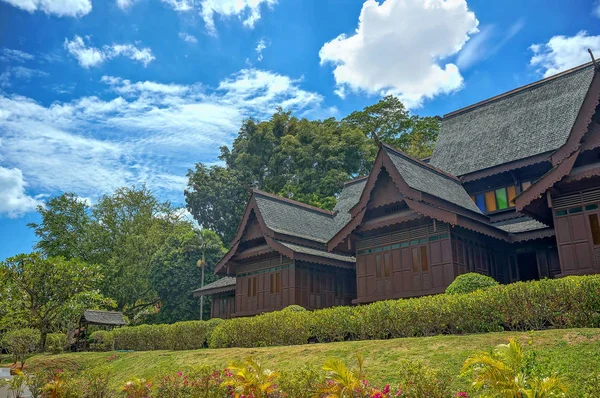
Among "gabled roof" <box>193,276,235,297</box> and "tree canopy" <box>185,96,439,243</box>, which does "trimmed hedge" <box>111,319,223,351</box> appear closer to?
"gabled roof" <box>193,276,235,297</box>

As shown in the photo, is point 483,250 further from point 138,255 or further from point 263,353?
point 138,255

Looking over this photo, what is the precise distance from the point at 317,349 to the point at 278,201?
15600 mm

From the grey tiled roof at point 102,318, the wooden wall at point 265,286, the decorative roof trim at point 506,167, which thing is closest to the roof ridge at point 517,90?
the decorative roof trim at point 506,167

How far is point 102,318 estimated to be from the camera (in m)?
37.6

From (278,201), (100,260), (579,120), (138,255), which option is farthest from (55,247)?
(579,120)

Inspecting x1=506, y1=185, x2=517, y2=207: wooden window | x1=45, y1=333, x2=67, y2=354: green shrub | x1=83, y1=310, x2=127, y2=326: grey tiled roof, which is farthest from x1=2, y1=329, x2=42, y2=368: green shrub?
x1=506, y1=185, x2=517, y2=207: wooden window

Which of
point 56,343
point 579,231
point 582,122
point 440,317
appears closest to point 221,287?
point 56,343

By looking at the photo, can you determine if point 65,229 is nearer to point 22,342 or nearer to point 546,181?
point 22,342

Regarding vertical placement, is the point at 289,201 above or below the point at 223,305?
above

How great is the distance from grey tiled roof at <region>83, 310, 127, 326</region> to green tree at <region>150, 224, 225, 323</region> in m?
5.69

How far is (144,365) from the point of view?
68.1 feet

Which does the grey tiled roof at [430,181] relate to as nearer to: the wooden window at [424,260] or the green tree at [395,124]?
the wooden window at [424,260]

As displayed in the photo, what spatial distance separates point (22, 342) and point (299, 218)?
18409 millimetres

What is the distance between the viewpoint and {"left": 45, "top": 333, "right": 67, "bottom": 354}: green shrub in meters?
33.8
